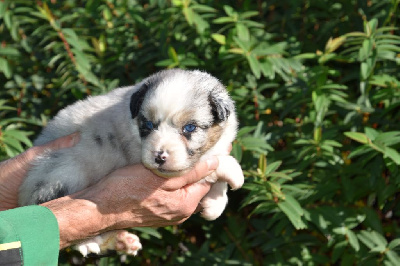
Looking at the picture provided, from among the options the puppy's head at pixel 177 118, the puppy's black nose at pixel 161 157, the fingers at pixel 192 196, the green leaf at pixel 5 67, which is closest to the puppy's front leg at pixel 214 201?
the fingers at pixel 192 196

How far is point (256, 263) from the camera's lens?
486cm

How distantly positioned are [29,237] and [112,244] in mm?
1018

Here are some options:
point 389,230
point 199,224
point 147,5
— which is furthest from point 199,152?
point 147,5

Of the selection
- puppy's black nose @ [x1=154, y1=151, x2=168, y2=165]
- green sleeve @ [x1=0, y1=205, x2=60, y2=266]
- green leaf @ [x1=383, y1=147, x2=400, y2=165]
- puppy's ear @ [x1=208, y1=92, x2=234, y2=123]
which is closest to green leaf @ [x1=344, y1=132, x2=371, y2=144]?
green leaf @ [x1=383, y1=147, x2=400, y2=165]

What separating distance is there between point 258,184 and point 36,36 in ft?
9.08

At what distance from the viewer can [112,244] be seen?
3609 mm

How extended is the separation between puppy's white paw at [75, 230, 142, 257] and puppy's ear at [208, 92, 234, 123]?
0.97m

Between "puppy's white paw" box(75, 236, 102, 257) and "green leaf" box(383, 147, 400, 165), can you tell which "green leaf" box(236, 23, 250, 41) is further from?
"puppy's white paw" box(75, 236, 102, 257)

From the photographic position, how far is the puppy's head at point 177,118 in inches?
123

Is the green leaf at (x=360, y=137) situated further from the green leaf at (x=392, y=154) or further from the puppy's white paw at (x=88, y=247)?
the puppy's white paw at (x=88, y=247)

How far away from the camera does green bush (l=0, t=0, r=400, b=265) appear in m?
3.95

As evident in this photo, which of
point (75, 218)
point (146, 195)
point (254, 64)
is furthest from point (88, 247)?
point (254, 64)

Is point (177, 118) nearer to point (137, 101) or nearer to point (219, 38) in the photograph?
point (137, 101)

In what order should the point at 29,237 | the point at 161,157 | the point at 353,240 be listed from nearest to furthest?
the point at 29,237 < the point at 161,157 < the point at 353,240
